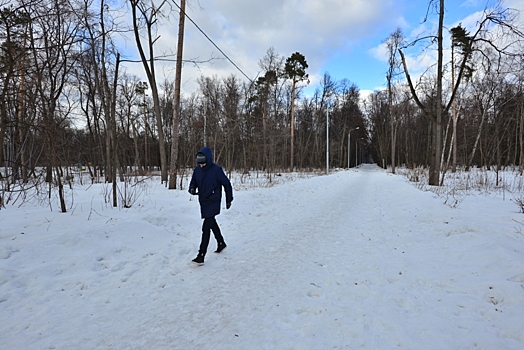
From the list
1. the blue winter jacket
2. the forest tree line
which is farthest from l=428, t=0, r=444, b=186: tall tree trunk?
the blue winter jacket

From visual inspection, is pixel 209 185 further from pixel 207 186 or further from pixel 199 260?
pixel 199 260

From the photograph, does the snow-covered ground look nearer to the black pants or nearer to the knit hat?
the black pants

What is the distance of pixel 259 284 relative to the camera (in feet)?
12.4

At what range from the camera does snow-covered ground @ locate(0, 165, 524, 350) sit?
268cm

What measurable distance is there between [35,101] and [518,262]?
856cm

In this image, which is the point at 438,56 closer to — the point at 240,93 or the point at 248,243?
the point at 248,243

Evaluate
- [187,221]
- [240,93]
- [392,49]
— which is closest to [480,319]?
[187,221]

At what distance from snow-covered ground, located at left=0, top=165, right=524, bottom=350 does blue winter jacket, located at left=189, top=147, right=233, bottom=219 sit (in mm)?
914

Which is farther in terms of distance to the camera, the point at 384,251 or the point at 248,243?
the point at 248,243

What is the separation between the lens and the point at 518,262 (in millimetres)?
3758

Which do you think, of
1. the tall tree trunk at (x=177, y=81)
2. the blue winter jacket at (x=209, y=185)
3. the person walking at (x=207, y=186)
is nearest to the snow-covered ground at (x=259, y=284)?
the person walking at (x=207, y=186)

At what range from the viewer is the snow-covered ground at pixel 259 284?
2.68 metres

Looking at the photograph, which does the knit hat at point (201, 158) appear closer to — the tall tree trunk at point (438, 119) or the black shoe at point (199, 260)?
the black shoe at point (199, 260)

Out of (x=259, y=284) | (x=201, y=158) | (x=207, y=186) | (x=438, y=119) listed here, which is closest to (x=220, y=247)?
(x=207, y=186)
